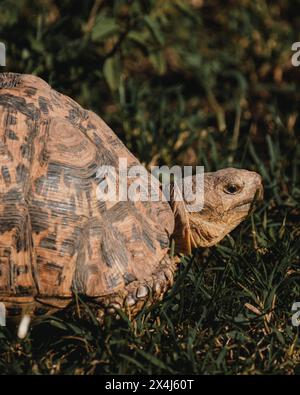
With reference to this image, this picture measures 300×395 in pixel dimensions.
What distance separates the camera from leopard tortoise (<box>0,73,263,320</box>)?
3244 mm

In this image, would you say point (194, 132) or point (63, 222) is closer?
point (63, 222)

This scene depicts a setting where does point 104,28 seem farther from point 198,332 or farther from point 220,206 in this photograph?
point 198,332

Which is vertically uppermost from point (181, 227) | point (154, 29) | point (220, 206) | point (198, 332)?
point (154, 29)

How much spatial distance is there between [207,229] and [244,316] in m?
0.59

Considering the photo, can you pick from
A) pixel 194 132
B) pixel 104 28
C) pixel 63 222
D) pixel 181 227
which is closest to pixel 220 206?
pixel 181 227

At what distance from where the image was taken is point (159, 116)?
17.8 ft

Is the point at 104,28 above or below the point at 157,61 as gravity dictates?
above

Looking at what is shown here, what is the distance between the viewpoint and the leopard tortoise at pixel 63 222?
3.24m

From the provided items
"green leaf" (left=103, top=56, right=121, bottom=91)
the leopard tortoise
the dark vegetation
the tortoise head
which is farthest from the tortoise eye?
"green leaf" (left=103, top=56, right=121, bottom=91)

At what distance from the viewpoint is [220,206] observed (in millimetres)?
3994

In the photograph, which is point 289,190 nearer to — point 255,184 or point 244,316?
point 255,184

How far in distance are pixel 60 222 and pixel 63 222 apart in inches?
0.6
